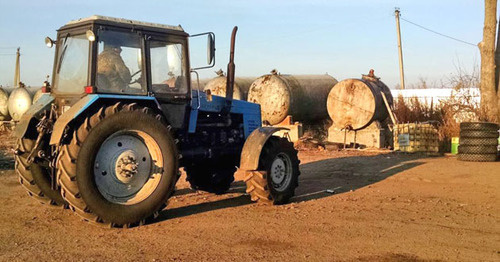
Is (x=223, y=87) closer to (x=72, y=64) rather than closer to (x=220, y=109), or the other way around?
(x=220, y=109)

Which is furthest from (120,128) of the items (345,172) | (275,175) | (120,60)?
(345,172)

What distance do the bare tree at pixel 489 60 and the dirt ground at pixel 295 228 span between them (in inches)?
283

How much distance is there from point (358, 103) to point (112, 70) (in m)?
12.8

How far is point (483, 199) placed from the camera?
9203 mm

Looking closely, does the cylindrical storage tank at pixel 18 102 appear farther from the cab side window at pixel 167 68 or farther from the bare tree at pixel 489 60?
the cab side window at pixel 167 68

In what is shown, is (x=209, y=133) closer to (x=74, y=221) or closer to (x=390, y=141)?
(x=74, y=221)

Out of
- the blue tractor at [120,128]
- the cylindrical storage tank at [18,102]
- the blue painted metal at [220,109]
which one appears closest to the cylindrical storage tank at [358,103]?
the blue painted metal at [220,109]

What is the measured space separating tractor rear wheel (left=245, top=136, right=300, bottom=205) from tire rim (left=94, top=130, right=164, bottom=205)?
1.76m

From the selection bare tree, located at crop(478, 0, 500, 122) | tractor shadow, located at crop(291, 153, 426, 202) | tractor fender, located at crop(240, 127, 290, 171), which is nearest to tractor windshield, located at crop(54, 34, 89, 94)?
tractor fender, located at crop(240, 127, 290, 171)

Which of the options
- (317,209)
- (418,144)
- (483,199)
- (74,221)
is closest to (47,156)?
(74,221)

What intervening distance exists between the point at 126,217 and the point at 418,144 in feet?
40.4

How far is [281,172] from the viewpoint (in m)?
8.87

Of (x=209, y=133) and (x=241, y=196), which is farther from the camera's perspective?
(x=241, y=196)

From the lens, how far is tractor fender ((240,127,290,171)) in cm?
830
